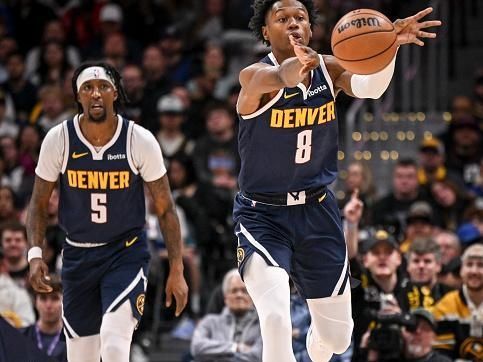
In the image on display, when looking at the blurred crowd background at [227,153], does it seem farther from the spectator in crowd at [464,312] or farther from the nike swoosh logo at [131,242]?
the nike swoosh logo at [131,242]

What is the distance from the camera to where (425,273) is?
10023 millimetres

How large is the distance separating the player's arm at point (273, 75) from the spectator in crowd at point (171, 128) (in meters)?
5.79

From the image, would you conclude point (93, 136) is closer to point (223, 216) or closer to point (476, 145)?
point (223, 216)

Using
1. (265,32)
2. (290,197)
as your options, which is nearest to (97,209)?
(290,197)

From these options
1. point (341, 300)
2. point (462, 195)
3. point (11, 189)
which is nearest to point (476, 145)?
point (462, 195)

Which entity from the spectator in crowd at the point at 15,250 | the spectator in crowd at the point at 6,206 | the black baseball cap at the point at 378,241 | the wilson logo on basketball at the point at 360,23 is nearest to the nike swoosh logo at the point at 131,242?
the wilson logo on basketball at the point at 360,23

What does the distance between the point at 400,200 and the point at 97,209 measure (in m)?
4.97

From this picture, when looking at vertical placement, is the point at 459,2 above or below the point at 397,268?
above

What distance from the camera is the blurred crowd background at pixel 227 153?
31.8 ft

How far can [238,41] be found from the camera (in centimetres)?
1501

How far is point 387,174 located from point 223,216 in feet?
7.35

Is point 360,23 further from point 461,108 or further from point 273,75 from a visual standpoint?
point 461,108

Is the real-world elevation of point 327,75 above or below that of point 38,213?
above

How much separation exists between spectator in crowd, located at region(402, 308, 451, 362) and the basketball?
295cm
